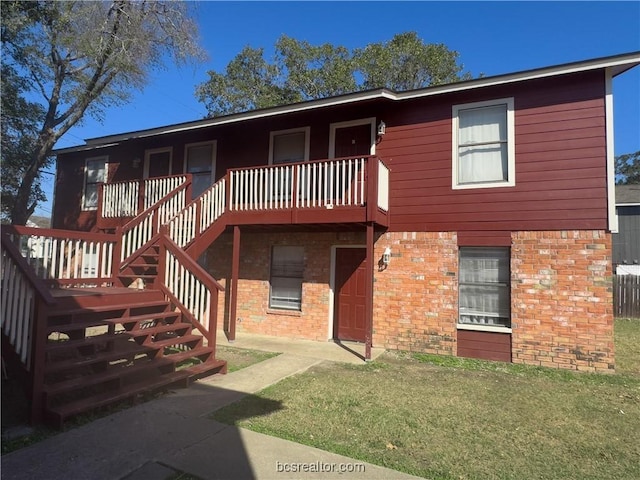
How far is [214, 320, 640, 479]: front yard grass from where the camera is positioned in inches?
151

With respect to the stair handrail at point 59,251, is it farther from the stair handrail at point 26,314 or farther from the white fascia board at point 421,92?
the white fascia board at point 421,92

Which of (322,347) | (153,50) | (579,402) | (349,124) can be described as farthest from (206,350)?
(153,50)

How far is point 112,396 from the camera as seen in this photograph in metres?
4.67

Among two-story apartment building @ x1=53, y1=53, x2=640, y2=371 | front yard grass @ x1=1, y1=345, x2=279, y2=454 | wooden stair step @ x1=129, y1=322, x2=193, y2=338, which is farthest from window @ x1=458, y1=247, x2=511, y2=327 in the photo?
front yard grass @ x1=1, y1=345, x2=279, y2=454

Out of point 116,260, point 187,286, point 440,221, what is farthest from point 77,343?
point 440,221

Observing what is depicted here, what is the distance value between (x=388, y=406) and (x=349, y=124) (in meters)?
6.70

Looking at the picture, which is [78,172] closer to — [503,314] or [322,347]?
[322,347]

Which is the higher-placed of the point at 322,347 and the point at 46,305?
the point at 46,305

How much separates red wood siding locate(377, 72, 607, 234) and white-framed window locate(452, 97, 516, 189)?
119 mm

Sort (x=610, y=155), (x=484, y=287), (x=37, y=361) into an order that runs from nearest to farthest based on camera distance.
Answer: (x=37, y=361)
(x=610, y=155)
(x=484, y=287)

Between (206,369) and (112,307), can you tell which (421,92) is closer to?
(206,369)

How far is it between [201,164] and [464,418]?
9.78m

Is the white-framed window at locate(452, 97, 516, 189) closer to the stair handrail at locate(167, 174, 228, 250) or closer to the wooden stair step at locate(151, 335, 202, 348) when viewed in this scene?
the stair handrail at locate(167, 174, 228, 250)

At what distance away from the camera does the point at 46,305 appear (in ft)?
14.2
